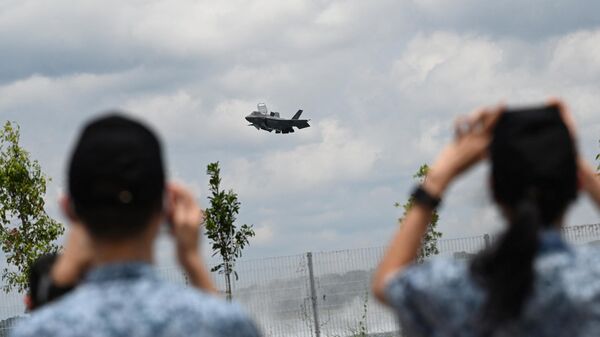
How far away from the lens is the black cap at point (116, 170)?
8.68 ft

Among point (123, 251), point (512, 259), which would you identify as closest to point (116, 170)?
point (123, 251)

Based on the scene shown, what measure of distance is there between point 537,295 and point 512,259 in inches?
4.3

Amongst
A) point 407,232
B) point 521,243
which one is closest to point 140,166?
point 407,232

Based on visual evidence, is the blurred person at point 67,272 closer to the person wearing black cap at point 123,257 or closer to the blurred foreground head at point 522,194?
the person wearing black cap at point 123,257

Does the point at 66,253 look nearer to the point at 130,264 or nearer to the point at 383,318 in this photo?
the point at 130,264

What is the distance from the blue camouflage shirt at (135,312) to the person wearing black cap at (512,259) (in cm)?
40

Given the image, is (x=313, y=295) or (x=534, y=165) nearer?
(x=534, y=165)

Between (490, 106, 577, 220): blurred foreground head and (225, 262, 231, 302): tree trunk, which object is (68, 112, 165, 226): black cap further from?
(225, 262, 231, 302): tree trunk

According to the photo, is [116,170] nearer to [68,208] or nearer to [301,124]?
Answer: [68,208]

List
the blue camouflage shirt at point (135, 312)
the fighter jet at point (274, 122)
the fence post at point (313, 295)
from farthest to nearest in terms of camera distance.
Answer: the fighter jet at point (274, 122) → the fence post at point (313, 295) → the blue camouflage shirt at point (135, 312)

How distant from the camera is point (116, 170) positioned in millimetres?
2643

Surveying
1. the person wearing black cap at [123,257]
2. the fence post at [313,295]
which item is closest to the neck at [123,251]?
the person wearing black cap at [123,257]

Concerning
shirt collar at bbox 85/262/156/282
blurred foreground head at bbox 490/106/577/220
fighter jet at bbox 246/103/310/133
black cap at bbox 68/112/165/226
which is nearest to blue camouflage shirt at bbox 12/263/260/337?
shirt collar at bbox 85/262/156/282

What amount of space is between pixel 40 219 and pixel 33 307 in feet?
80.3
